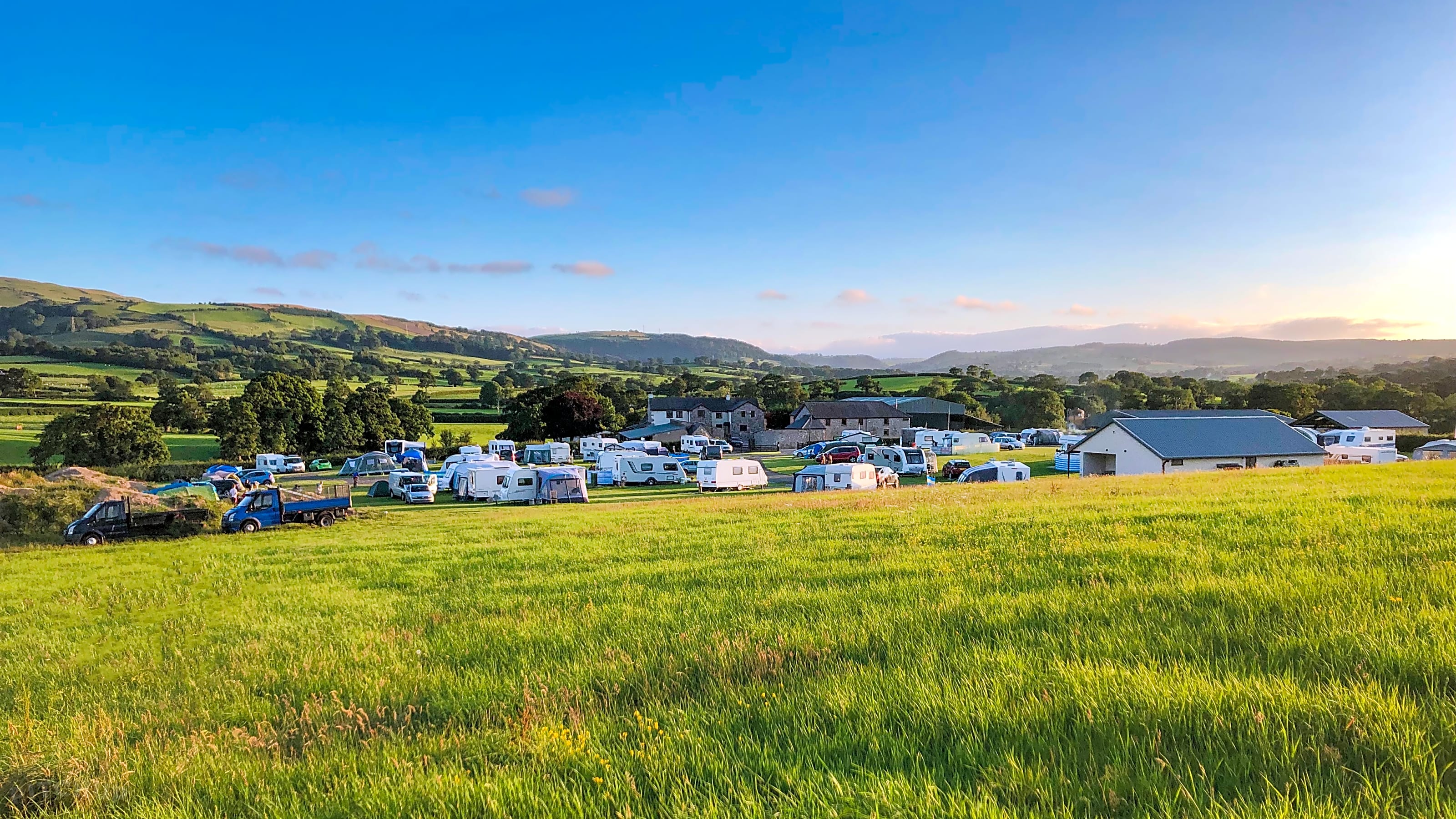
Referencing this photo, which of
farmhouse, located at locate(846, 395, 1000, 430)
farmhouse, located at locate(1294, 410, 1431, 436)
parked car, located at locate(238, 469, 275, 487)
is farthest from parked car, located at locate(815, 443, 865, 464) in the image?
farmhouse, located at locate(1294, 410, 1431, 436)

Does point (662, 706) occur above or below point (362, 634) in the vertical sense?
above

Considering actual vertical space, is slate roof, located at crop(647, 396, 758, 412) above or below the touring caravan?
above

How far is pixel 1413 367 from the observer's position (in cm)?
13838

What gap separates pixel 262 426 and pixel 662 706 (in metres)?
60.8

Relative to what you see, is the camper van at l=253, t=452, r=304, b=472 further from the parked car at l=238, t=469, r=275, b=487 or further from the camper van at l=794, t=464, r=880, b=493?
the camper van at l=794, t=464, r=880, b=493

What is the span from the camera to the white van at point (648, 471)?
38.3 metres

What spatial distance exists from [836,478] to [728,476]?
19.7 ft

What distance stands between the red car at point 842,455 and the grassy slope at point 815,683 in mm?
38441

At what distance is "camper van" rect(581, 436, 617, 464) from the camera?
187 feet

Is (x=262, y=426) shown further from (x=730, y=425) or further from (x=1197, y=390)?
(x=1197, y=390)

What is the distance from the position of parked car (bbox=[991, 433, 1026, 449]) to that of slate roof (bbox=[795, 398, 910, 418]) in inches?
527

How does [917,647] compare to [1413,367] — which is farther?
[1413,367]

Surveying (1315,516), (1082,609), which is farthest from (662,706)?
(1315,516)

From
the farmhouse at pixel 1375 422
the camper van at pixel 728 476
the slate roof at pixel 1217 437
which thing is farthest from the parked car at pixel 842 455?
the farmhouse at pixel 1375 422
